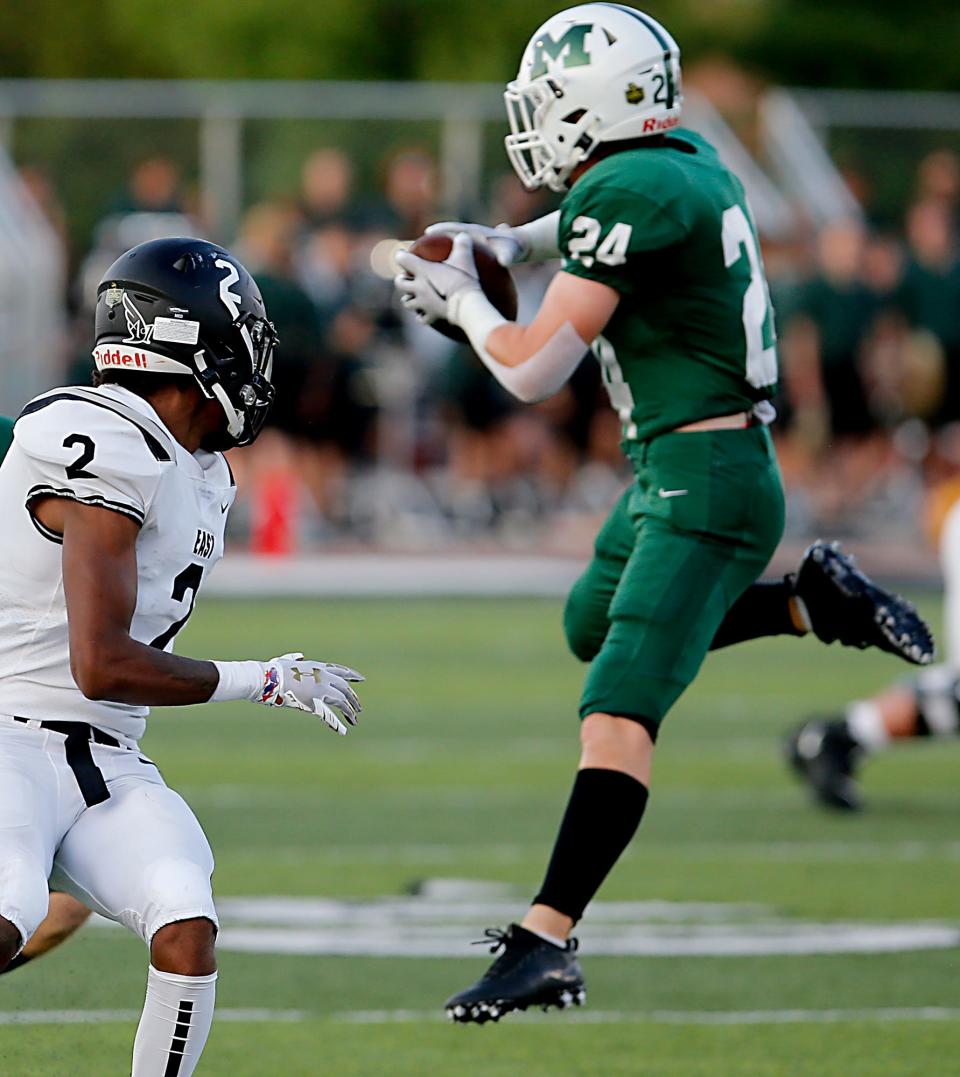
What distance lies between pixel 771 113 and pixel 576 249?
12344mm

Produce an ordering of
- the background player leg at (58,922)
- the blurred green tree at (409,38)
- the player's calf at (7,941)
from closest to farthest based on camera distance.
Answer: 1. the player's calf at (7,941)
2. the background player leg at (58,922)
3. the blurred green tree at (409,38)

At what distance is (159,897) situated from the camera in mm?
3340

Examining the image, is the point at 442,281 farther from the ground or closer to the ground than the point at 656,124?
closer to the ground

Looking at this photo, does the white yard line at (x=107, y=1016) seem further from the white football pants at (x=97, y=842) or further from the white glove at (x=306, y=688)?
the white glove at (x=306, y=688)

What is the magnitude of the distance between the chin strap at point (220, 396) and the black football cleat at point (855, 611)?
5.13 ft

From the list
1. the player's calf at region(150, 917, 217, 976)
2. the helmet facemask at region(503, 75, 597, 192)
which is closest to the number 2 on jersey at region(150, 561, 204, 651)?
the player's calf at region(150, 917, 217, 976)

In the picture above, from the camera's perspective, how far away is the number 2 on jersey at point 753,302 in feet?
14.4

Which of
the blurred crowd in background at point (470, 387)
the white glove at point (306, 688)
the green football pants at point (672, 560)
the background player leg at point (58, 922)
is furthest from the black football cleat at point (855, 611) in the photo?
the blurred crowd in background at point (470, 387)

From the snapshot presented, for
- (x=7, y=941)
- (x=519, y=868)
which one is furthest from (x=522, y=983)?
(x=519, y=868)

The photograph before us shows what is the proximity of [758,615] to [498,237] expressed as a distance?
3.21ft

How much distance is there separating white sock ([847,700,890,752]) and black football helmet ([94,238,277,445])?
3.75m

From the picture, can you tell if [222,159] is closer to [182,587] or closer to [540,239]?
[540,239]

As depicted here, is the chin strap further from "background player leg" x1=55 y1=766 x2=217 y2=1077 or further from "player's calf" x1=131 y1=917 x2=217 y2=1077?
"player's calf" x1=131 y1=917 x2=217 y2=1077

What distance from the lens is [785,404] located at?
15438mm
